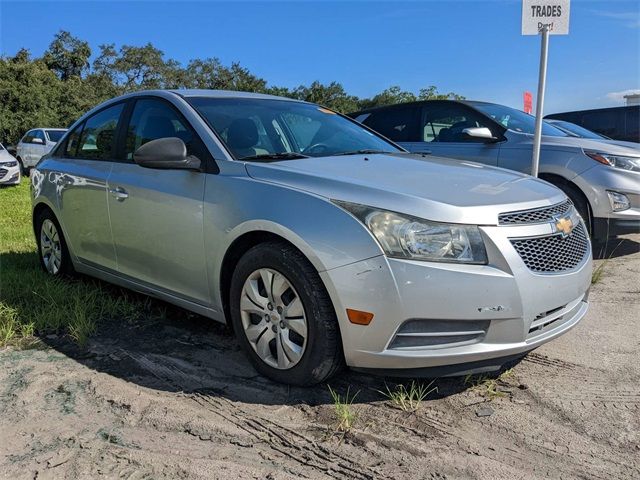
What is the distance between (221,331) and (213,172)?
117 centimetres

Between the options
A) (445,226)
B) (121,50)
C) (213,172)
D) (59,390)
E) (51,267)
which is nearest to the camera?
(445,226)

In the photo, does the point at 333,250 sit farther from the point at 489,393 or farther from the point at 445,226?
the point at 489,393

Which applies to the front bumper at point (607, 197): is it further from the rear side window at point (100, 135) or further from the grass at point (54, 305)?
the rear side window at point (100, 135)

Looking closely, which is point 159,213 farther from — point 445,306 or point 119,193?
point 445,306

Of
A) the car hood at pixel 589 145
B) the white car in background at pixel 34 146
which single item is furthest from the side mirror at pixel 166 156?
the white car in background at pixel 34 146

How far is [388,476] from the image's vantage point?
84.9 inches

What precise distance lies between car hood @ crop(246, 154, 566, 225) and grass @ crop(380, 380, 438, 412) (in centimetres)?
90

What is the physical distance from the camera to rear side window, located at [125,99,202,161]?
135 inches

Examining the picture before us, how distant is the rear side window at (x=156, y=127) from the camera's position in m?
3.42

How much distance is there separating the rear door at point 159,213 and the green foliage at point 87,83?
26.4 meters

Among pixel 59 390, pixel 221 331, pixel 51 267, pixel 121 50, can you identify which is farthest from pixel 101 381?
pixel 121 50

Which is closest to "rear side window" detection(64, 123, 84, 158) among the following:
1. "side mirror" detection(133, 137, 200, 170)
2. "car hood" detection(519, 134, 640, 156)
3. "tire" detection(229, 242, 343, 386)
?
"side mirror" detection(133, 137, 200, 170)

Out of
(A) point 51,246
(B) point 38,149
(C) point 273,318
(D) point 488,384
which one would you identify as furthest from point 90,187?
(B) point 38,149

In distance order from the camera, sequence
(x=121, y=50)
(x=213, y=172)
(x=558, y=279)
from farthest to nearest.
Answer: (x=121, y=50)
(x=213, y=172)
(x=558, y=279)
